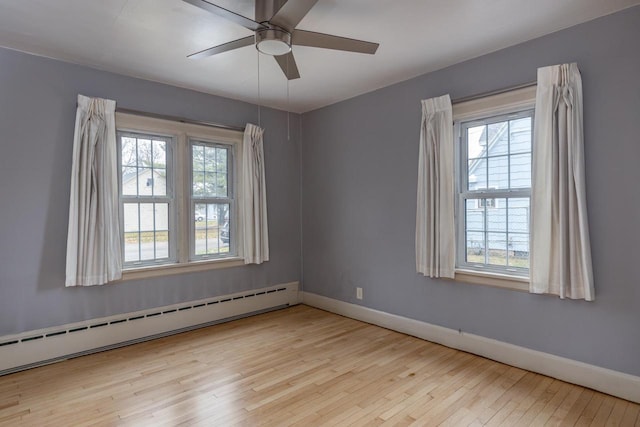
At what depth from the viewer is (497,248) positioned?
10.2 ft

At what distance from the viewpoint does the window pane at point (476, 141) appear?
10.4 ft

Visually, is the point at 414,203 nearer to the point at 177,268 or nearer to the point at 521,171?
the point at 521,171

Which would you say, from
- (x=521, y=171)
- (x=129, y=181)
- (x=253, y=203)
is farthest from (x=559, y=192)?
→ (x=129, y=181)

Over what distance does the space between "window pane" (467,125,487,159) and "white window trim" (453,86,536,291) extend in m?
0.09

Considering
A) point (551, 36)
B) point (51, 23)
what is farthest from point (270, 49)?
point (551, 36)

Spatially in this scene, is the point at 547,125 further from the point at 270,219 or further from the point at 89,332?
the point at 89,332

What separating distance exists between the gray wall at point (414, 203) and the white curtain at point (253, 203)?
751 millimetres

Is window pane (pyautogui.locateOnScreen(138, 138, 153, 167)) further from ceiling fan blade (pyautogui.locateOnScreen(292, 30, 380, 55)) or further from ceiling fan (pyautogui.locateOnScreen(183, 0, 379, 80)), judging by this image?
ceiling fan blade (pyautogui.locateOnScreen(292, 30, 380, 55))

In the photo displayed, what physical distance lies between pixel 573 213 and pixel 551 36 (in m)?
1.37

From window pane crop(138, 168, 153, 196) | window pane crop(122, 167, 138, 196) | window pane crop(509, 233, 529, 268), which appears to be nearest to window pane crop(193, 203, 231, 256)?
window pane crop(138, 168, 153, 196)

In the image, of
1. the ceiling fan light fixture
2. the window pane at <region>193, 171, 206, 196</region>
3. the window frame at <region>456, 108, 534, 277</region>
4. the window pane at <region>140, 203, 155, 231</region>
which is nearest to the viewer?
the ceiling fan light fixture

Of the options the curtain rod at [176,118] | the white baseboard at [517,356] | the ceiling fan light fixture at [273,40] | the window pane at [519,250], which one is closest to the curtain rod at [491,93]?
the window pane at [519,250]

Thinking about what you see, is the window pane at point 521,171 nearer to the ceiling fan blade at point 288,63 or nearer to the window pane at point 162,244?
the ceiling fan blade at point 288,63

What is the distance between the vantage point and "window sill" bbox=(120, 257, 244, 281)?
3504 mm
